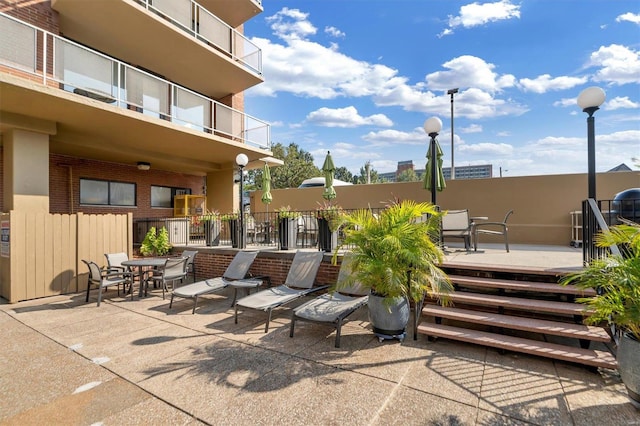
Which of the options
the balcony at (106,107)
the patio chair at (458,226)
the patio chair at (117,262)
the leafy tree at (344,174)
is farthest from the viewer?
the leafy tree at (344,174)

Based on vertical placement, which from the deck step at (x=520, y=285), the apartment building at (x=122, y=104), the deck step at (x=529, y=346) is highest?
the apartment building at (x=122, y=104)

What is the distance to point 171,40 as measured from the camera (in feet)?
31.9

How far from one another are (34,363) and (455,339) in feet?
17.8

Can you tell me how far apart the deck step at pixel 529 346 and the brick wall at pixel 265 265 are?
2789mm

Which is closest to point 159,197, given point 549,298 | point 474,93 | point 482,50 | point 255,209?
point 255,209

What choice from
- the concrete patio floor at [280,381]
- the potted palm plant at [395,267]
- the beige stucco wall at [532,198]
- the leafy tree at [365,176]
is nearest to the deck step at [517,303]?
the potted palm plant at [395,267]

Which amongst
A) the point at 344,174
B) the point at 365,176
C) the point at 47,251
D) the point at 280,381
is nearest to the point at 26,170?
the point at 47,251

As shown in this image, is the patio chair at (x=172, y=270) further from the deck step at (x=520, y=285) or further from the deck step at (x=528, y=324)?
the deck step at (x=520, y=285)

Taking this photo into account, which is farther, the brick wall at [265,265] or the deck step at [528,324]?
the brick wall at [265,265]

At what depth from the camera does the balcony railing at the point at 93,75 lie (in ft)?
22.9

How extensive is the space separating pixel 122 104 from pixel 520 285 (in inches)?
418

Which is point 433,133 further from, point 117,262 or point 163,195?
point 163,195

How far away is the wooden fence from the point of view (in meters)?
6.73

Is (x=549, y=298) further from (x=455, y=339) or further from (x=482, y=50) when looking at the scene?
(x=482, y=50)
